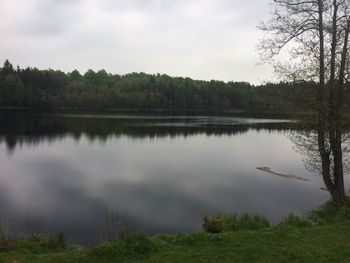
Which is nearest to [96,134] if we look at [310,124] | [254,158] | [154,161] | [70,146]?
[70,146]

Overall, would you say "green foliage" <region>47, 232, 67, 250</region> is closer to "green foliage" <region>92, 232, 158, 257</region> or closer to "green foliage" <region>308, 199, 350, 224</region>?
"green foliage" <region>92, 232, 158, 257</region>

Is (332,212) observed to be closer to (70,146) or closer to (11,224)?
(11,224)

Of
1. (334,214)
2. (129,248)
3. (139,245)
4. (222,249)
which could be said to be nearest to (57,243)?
(129,248)

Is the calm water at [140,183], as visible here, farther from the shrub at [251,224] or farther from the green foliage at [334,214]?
the green foliage at [334,214]

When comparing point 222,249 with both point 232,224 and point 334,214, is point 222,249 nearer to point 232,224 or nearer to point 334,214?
point 232,224

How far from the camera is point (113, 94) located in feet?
422

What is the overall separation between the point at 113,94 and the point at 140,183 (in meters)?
107

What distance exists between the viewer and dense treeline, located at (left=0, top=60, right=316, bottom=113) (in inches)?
4360

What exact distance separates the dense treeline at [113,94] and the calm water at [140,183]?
69.7 meters

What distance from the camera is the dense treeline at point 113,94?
110750 mm

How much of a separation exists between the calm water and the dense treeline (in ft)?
229

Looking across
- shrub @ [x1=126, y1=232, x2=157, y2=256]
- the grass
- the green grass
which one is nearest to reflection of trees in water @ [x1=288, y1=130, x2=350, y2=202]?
the grass

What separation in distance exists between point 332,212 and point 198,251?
710cm

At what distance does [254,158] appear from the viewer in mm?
37219
